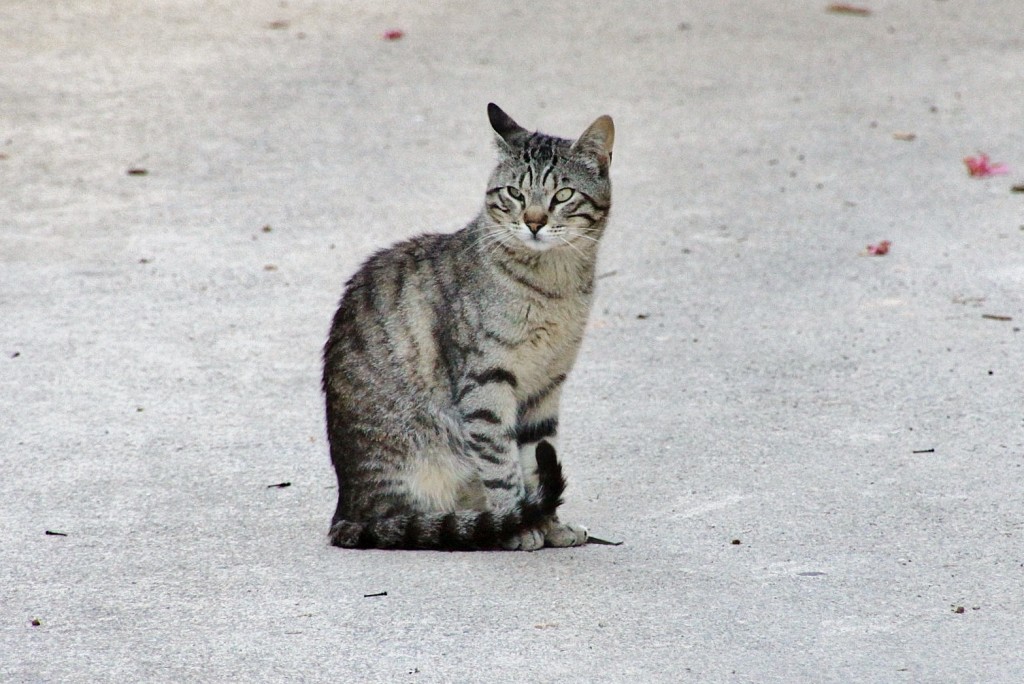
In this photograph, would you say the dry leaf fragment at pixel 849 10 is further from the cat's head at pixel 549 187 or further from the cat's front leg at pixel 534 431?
the cat's front leg at pixel 534 431

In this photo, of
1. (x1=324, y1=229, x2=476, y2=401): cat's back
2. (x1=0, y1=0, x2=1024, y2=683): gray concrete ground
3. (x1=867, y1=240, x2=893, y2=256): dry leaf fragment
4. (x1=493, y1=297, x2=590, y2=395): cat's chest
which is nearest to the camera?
(x1=0, y1=0, x2=1024, y2=683): gray concrete ground

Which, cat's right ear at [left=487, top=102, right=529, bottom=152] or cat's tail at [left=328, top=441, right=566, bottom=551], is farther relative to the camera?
cat's right ear at [left=487, top=102, right=529, bottom=152]

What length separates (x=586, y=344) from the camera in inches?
220

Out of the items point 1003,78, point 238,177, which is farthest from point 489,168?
point 1003,78

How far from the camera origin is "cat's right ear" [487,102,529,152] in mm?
4160

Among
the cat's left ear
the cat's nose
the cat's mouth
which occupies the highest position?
the cat's left ear

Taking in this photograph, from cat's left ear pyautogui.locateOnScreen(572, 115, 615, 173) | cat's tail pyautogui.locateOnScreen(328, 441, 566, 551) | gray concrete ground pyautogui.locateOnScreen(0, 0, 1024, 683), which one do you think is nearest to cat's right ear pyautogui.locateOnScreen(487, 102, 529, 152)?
cat's left ear pyautogui.locateOnScreen(572, 115, 615, 173)

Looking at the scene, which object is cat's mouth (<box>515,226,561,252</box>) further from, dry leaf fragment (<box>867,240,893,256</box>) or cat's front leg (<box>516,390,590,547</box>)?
dry leaf fragment (<box>867,240,893,256</box>)

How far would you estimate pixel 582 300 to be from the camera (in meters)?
4.14

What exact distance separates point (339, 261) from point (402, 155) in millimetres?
1440

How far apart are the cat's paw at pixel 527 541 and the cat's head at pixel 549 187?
2.65 feet

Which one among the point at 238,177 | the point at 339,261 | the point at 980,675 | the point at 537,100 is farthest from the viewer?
the point at 537,100

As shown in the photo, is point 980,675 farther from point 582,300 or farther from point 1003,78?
point 1003,78

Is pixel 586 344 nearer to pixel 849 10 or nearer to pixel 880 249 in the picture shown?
pixel 880 249
